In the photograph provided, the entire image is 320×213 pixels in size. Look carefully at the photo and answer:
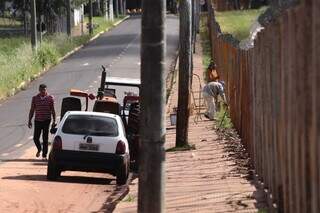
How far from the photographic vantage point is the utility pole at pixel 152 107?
7332 millimetres

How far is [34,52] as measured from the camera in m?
45.1

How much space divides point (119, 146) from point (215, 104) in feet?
27.3

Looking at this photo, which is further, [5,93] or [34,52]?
[34,52]

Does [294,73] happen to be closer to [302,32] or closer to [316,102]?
[302,32]

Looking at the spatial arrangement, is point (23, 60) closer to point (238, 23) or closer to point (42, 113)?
point (42, 113)

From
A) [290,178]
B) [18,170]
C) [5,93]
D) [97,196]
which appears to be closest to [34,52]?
→ [5,93]

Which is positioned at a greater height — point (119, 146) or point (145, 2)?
point (145, 2)

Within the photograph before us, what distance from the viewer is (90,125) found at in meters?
16.8

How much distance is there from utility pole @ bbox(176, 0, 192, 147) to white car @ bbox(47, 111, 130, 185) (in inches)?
98.4

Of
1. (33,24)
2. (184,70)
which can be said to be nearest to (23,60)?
(33,24)

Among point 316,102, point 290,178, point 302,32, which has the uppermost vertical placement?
point 302,32

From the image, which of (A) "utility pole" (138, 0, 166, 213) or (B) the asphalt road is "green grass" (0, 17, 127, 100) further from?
(A) "utility pole" (138, 0, 166, 213)

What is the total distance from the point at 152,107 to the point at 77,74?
36.9 metres

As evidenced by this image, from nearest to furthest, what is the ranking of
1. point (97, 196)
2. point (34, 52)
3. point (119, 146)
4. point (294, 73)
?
1. point (294, 73)
2. point (97, 196)
3. point (119, 146)
4. point (34, 52)
